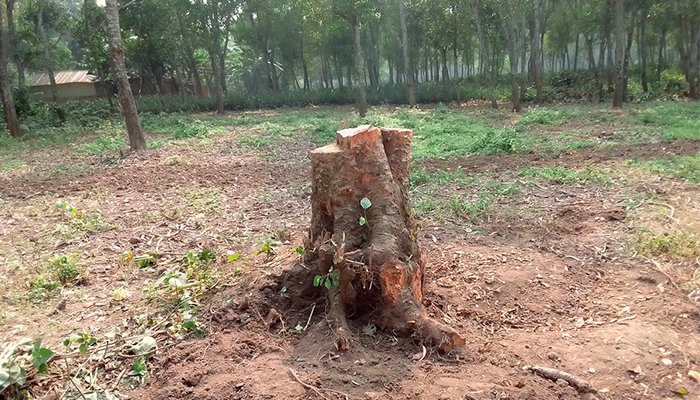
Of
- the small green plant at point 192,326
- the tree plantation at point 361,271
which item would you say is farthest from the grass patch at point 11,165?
the small green plant at point 192,326

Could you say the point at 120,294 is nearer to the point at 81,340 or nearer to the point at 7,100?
the point at 81,340

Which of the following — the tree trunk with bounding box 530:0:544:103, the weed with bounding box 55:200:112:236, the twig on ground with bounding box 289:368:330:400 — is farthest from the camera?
the tree trunk with bounding box 530:0:544:103

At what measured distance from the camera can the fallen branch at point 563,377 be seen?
2662 mm

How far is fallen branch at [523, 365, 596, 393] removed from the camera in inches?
105

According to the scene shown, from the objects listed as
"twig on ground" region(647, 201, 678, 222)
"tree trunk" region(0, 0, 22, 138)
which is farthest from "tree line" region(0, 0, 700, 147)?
"twig on ground" region(647, 201, 678, 222)

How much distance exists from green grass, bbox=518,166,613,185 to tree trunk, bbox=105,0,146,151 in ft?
27.4

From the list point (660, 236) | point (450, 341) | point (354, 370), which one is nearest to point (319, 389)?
point (354, 370)

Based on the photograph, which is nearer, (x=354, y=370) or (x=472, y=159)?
(x=354, y=370)

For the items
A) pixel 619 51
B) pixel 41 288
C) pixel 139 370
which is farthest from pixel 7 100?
pixel 619 51

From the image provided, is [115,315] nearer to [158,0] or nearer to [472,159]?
[472,159]

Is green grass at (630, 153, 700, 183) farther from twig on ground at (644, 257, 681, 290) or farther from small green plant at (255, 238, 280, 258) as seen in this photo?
small green plant at (255, 238, 280, 258)

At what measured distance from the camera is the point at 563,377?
2.73 meters

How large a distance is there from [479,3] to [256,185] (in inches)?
795

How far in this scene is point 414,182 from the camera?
7.73m
